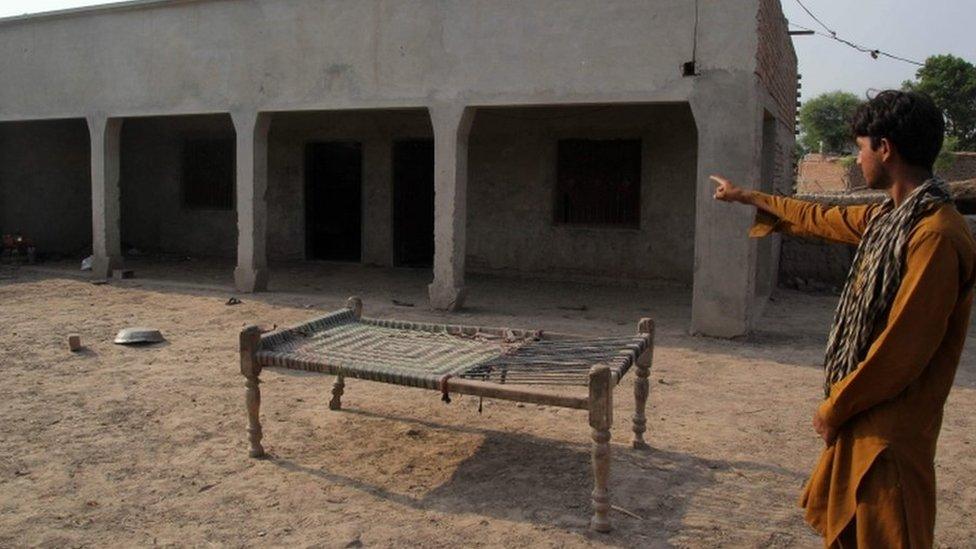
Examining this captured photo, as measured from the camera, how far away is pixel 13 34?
11359 millimetres

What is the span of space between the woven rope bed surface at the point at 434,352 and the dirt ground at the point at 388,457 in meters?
0.51

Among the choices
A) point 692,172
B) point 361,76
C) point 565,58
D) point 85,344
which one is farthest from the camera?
point 692,172

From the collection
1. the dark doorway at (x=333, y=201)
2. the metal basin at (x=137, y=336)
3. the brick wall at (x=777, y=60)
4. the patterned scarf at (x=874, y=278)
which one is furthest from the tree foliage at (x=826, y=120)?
the patterned scarf at (x=874, y=278)

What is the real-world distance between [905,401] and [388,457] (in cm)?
273

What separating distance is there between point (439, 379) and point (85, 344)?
4.55 m

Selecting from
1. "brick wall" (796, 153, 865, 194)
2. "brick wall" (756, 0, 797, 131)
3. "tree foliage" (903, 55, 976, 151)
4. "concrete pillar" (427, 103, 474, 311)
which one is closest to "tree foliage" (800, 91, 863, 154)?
"tree foliage" (903, 55, 976, 151)

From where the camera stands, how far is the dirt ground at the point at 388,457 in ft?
10.7

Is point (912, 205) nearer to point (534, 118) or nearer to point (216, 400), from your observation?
point (216, 400)

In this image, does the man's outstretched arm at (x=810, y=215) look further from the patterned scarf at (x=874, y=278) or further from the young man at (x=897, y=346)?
the young man at (x=897, y=346)

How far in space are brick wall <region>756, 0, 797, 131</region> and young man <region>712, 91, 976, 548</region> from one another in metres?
5.46

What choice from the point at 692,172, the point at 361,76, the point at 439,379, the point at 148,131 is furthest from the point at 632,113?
the point at 148,131

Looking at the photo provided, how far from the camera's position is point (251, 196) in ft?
31.7

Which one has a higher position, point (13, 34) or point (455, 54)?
point (13, 34)

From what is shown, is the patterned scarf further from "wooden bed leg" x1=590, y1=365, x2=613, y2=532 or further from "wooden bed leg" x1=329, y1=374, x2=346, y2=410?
"wooden bed leg" x1=329, y1=374, x2=346, y2=410
